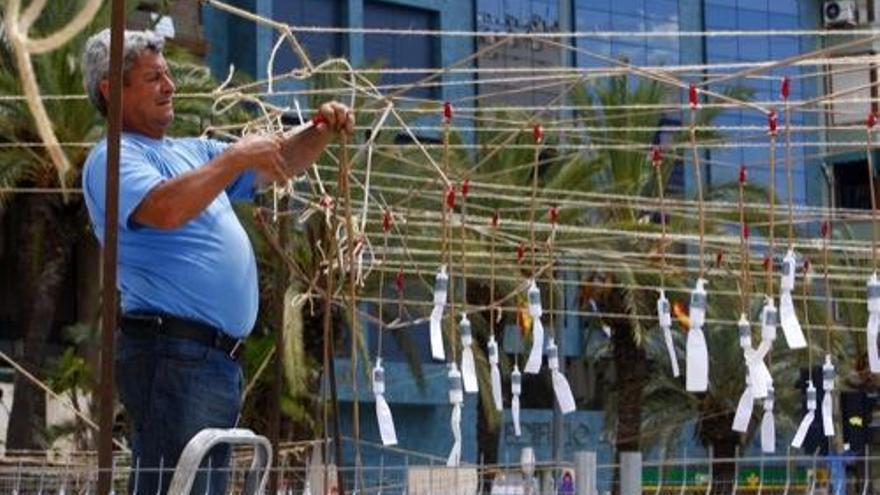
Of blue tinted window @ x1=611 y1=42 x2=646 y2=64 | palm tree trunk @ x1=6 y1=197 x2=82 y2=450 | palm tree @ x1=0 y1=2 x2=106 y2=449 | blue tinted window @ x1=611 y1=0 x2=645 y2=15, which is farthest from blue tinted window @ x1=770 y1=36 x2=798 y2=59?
palm tree trunk @ x1=6 y1=197 x2=82 y2=450

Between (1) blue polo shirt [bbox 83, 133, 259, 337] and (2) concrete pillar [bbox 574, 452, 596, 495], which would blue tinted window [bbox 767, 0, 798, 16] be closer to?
(2) concrete pillar [bbox 574, 452, 596, 495]

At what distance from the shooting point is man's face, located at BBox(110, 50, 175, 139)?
15.9 feet

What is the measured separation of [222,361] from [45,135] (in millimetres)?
721

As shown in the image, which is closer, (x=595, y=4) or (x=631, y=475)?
(x=631, y=475)

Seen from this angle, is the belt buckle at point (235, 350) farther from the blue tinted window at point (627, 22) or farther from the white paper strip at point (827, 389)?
the blue tinted window at point (627, 22)

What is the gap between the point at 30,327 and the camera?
23.9m

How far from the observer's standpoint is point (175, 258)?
187 inches

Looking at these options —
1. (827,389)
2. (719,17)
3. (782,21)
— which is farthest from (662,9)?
(827,389)

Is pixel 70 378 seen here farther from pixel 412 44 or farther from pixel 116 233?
pixel 116 233

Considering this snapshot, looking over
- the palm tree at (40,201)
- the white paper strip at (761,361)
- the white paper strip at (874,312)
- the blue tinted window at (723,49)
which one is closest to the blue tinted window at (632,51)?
the blue tinted window at (723,49)

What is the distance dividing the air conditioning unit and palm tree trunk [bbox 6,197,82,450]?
22.3m

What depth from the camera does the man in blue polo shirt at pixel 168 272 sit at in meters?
4.64

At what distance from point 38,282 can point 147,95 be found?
1884 cm

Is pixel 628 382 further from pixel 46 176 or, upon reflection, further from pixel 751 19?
pixel 751 19
